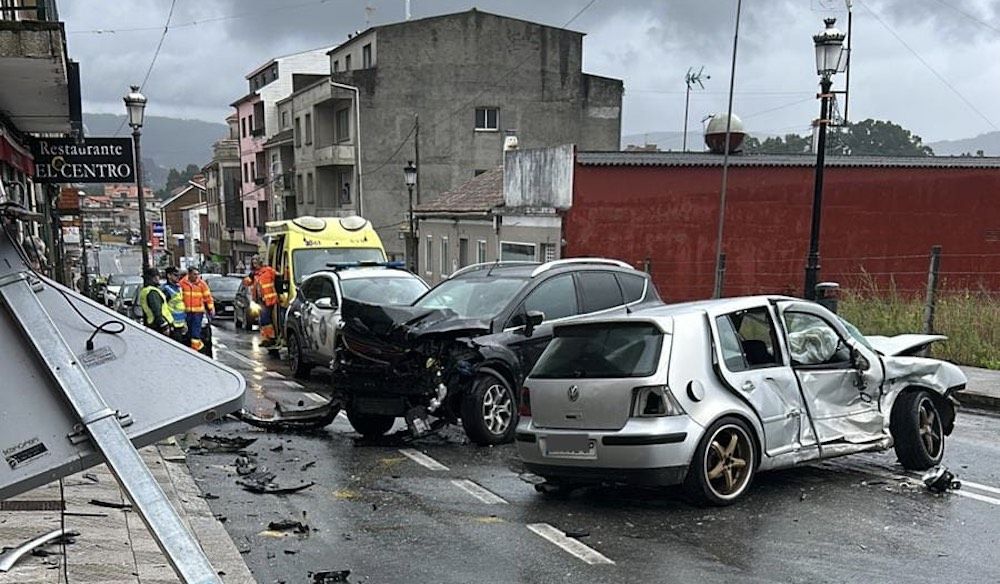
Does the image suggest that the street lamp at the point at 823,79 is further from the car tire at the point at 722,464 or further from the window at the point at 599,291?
the car tire at the point at 722,464

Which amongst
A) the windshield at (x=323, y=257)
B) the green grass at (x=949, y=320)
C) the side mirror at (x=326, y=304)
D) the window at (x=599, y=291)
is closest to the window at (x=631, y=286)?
the window at (x=599, y=291)

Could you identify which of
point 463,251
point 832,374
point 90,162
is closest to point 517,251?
point 463,251

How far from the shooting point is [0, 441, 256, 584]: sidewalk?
5039 mm

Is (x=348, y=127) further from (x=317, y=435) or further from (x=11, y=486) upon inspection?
(x=11, y=486)

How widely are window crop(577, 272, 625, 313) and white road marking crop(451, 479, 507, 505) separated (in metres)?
3.29

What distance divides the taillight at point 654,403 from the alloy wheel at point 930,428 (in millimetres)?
2560

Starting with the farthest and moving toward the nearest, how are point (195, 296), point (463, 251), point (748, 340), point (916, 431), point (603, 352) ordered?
point (463, 251)
point (195, 296)
point (916, 431)
point (748, 340)
point (603, 352)

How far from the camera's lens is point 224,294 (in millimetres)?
31703

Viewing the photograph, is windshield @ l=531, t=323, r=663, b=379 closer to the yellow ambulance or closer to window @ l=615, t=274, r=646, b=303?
window @ l=615, t=274, r=646, b=303

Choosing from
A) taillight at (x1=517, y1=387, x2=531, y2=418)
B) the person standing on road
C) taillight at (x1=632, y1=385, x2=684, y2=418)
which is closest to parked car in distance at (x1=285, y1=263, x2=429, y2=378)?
the person standing on road

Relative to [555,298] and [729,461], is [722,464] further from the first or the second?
[555,298]

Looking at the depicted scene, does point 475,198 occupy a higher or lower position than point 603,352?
higher

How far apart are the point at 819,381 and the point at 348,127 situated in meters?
41.0

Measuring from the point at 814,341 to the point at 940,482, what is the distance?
1.47 m
